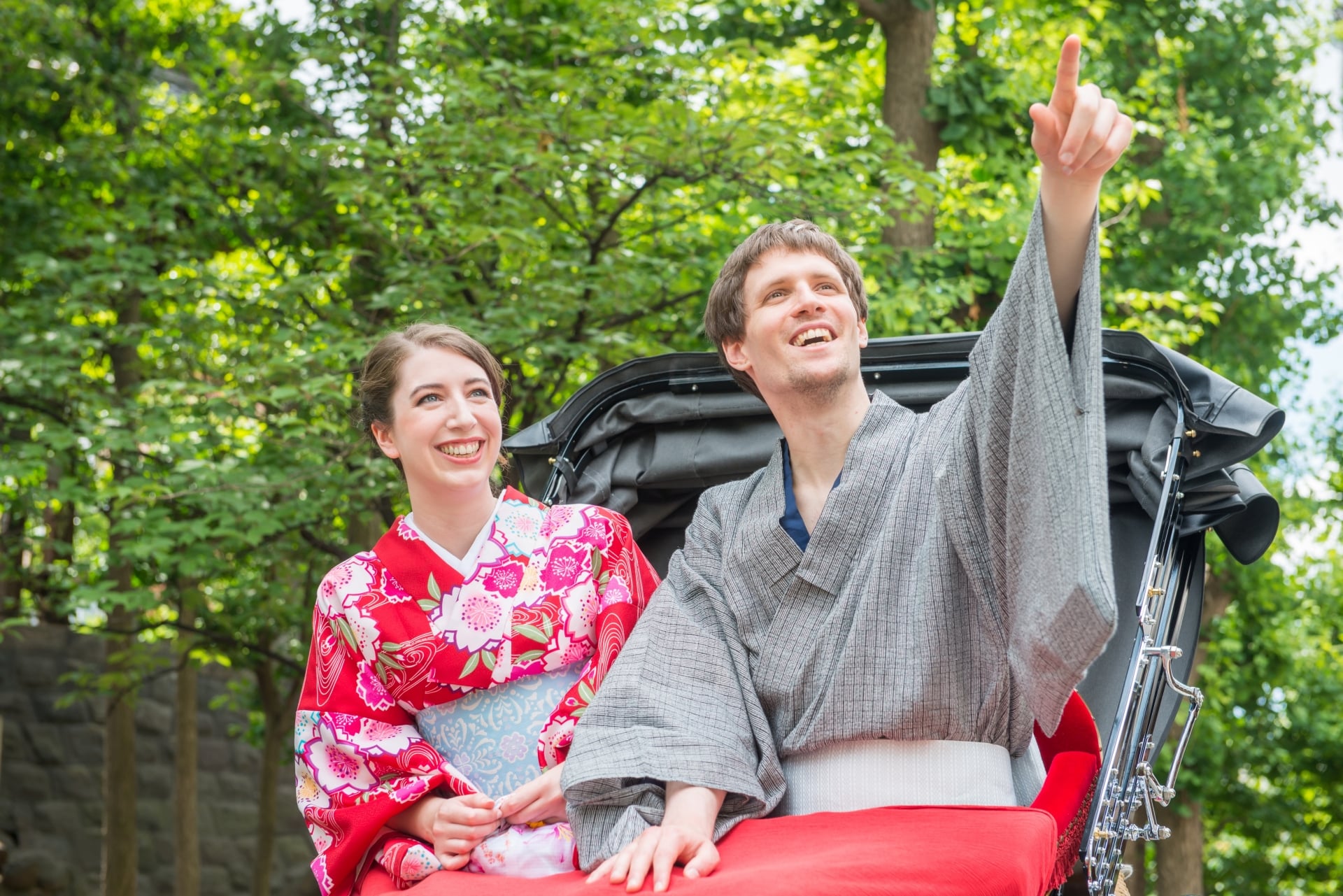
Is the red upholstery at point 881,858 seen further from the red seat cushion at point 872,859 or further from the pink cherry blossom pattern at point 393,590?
the pink cherry blossom pattern at point 393,590

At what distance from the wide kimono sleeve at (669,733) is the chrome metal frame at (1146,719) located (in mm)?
523

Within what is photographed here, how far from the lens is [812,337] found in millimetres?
2062

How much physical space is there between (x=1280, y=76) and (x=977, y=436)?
6881 mm

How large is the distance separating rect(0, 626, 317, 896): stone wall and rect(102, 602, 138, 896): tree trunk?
0.75m

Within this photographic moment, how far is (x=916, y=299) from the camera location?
15.8 feet

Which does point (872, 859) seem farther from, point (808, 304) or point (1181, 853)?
point (1181, 853)

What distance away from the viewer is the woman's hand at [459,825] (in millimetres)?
1980

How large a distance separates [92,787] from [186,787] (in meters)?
1.50

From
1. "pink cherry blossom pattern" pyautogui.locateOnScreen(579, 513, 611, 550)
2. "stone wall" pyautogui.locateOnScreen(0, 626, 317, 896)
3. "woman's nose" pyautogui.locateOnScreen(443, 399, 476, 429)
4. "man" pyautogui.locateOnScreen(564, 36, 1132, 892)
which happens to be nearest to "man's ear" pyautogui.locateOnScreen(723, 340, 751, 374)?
"man" pyautogui.locateOnScreen(564, 36, 1132, 892)

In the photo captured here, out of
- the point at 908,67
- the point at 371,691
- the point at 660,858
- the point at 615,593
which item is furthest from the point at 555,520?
the point at 908,67

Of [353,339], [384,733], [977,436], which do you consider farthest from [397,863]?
[353,339]

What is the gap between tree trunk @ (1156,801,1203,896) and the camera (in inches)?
287

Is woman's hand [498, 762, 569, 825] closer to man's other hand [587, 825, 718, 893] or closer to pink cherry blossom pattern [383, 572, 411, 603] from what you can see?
man's other hand [587, 825, 718, 893]

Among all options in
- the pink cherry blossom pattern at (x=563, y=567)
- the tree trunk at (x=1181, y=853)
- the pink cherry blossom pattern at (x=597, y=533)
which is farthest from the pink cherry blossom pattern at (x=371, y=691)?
the tree trunk at (x=1181, y=853)
